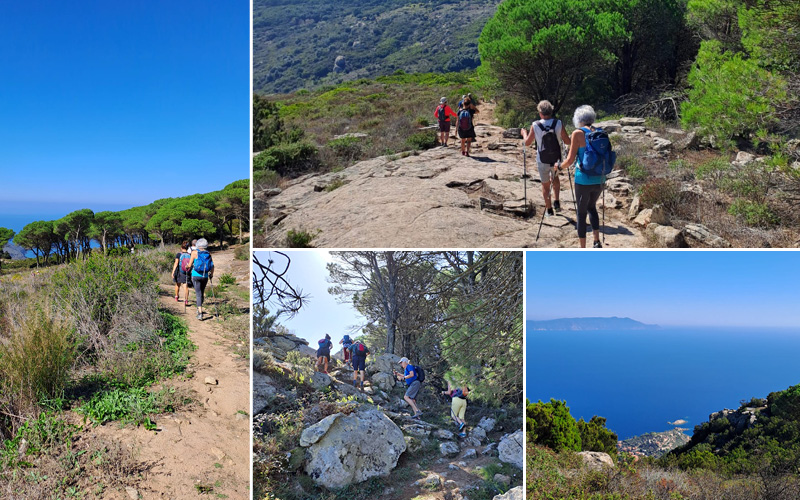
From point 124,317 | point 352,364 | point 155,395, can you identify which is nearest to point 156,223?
point 124,317

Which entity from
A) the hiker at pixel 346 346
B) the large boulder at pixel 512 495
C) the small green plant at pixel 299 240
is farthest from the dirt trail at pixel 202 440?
the large boulder at pixel 512 495

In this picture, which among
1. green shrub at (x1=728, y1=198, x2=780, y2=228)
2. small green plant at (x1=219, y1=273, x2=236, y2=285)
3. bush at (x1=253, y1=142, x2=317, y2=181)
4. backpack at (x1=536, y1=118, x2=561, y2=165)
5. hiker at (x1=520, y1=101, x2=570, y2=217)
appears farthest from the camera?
small green plant at (x1=219, y1=273, x2=236, y2=285)

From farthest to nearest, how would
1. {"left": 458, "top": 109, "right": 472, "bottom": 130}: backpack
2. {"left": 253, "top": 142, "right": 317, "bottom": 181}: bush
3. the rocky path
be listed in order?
1. {"left": 253, "top": 142, "right": 317, "bottom": 181}: bush
2. {"left": 458, "top": 109, "right": 472, "bottom": 130}: backpack
3. the rocky path

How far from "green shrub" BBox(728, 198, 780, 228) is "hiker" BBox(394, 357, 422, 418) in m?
5.31

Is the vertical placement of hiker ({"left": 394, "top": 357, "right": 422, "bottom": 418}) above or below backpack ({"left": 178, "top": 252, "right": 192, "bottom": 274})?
below

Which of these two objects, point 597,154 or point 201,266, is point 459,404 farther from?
point 201,266

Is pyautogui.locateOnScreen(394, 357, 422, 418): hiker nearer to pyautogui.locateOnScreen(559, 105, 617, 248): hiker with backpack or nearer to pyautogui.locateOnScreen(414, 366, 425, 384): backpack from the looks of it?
pyautogui.locateOnScreen(414, 366, 425, 384): backpack

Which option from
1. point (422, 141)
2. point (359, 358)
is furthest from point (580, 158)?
point (422, 141)

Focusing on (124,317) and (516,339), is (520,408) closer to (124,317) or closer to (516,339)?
(516,339)

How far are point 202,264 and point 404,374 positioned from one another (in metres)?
6.09

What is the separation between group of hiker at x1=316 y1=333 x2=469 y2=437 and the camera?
327cm

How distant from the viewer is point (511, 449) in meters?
3.08

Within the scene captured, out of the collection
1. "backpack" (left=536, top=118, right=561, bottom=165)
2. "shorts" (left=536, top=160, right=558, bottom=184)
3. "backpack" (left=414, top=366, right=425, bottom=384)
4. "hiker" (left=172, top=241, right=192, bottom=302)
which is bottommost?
"backpack" (left=414, top=366, right=425, bottom=384)

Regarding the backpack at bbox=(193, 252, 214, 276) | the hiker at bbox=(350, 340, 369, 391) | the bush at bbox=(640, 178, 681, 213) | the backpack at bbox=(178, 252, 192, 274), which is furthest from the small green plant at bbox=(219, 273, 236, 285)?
the hiker at bbox=(350, 340, 369, 391)
